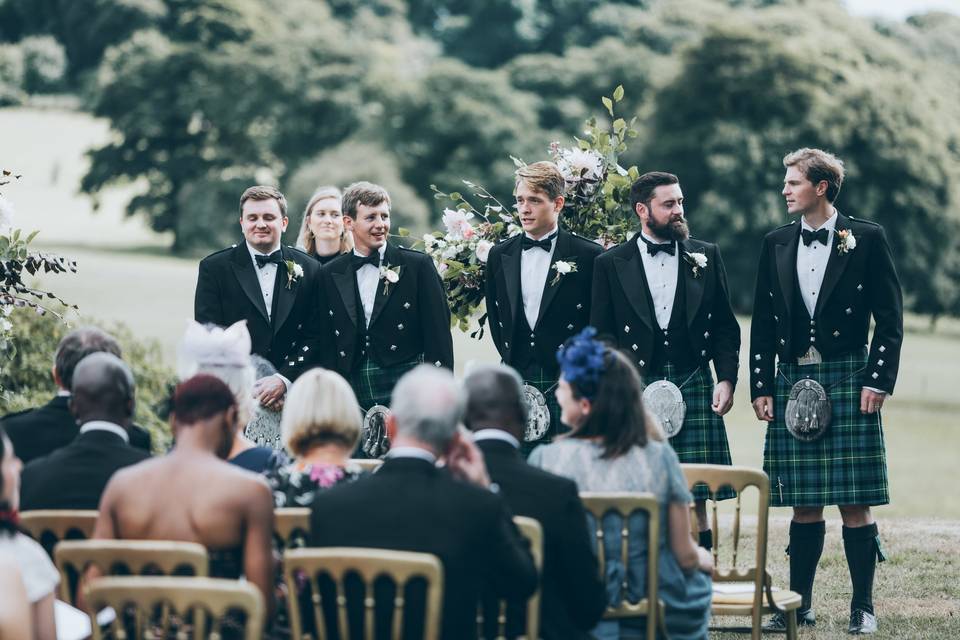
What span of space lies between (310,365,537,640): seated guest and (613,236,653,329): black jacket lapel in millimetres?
2617

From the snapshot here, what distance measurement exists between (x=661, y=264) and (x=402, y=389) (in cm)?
275

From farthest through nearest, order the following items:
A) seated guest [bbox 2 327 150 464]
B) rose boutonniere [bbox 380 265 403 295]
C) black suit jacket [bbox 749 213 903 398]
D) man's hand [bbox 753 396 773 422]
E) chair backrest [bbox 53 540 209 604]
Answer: rose boutonniere [bbox 380 265 403 295] → man's hand [bbox 753 396 773 422] → black suit jacket [bbox 749 213 903 398] → seated guest [bbox 2 327 150 464] → chair backrest [bbox 53 540 209 604]

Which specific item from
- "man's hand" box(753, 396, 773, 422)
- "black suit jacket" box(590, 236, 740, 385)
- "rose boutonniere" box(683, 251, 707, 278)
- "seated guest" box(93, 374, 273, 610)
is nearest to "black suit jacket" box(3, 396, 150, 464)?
"seated guest" box(93, 374, 273, 610)

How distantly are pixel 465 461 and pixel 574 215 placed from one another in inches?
128

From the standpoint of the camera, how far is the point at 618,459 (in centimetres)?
422

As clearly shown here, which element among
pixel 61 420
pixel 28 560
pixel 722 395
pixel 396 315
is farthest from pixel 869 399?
pixel 28 560

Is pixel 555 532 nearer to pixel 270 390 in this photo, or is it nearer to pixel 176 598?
pixel 176 598

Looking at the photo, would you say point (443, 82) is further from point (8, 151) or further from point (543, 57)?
point (8, 151)

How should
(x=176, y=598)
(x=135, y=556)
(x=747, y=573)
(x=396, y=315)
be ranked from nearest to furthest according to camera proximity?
(x=176, y=598)
(x=135, y=556)
(x=747, y=573)
(x=396, y=315)

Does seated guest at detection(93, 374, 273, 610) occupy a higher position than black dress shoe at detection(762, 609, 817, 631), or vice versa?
seated guest at detection(93, 374, 273, 610)

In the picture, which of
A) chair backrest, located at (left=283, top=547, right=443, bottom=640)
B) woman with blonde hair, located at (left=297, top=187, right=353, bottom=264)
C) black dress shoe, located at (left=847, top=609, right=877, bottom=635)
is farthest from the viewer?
woman with blonde hair, located at (left=297, top=187, right=353, bottom=264)

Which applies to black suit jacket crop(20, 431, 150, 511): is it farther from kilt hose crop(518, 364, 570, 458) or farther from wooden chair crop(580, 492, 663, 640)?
kilt hose crop(518, 364, 570, 458)

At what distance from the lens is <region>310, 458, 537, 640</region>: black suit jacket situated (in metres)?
3.54

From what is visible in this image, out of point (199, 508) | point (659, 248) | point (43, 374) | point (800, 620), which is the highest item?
point (659, 248)
